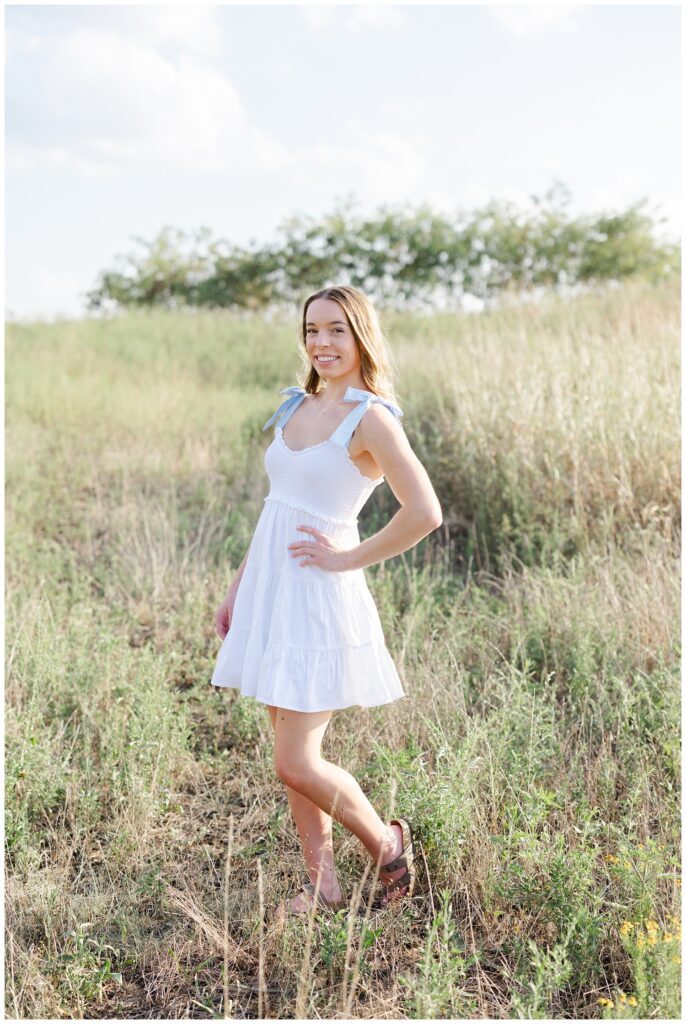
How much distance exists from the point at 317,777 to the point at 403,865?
18.6 inches

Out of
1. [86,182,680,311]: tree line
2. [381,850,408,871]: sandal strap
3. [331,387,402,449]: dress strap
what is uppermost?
[86,182,680,311]: tree line

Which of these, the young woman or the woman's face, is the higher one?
the woman's face

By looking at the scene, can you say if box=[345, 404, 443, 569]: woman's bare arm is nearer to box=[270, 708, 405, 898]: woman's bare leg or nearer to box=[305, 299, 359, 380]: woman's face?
box=[305, 299, 359, 380]: woman's face

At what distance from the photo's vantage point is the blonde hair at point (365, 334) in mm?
2625

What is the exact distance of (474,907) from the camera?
9.02 ft

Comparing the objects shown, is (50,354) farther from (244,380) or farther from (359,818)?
(359,818)

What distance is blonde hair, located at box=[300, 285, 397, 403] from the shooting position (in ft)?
8.61

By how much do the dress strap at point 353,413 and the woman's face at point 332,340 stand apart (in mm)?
116

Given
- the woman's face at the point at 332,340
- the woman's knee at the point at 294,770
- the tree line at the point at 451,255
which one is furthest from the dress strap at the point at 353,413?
the tree line at the point at 451,255

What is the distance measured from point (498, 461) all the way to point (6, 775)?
152 inches

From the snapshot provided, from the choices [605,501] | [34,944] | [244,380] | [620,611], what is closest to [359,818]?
[34,944]

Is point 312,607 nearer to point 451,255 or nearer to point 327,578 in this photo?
point 327,578

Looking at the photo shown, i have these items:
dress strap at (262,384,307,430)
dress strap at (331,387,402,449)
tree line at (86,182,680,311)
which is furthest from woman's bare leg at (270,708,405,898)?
tree line at (86,182,680,311)

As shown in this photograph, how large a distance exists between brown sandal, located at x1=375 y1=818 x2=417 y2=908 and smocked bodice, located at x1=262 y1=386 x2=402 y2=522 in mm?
1027
